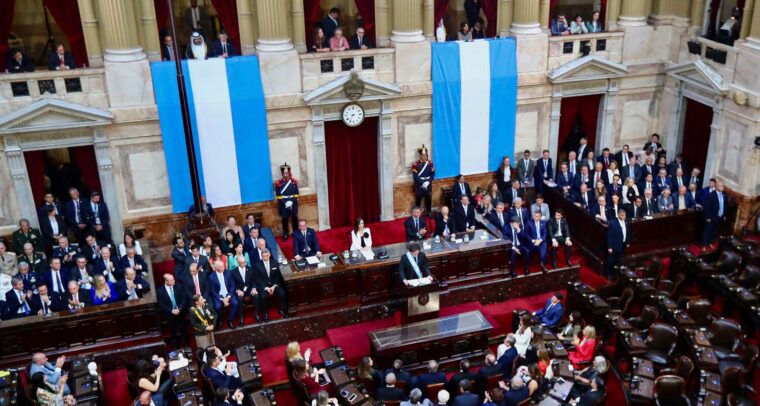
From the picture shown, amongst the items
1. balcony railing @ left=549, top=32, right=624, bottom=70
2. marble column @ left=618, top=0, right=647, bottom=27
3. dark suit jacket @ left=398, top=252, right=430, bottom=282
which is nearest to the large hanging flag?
dark suit jacket @ left=398, top=252, right=430, bottom=282

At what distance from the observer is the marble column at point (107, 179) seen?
15.5m

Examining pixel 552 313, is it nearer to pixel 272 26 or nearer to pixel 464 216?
pixel 464 216

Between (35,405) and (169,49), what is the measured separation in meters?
8.27

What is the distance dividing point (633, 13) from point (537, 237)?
7039mm

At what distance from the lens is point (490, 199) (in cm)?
1698

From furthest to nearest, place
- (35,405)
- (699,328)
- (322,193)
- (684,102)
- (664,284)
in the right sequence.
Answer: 1. (684,102)
2. (322,193)
3. (664,284)
4. (699,328)
5. (35,405)

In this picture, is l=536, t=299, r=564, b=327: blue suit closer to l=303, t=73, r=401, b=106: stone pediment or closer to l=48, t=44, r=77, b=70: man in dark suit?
l=303, t=73, r=401, b=106: stone pediment

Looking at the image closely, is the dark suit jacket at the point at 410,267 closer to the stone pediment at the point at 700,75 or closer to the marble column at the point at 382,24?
the marble column at the point at 382,24

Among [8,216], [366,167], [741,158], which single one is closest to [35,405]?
[8,216]

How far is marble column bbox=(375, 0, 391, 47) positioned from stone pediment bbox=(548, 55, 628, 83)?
4095 millimetres

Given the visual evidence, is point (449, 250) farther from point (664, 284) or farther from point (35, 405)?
point (35, 405)

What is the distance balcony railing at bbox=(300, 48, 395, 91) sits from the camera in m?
16.5

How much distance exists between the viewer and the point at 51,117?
14.9 m

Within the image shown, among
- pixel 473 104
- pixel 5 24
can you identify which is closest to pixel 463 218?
pixel 473 104
